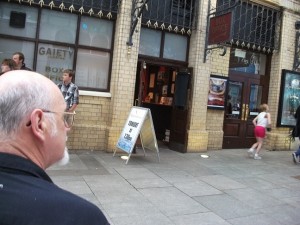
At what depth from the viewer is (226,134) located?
36.0 feet

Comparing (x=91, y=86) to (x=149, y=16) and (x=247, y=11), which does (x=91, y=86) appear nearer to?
(x=149, y=16)

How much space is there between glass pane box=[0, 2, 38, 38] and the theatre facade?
0.8 inches

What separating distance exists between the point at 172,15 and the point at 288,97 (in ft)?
15.6

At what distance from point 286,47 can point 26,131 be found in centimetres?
1131

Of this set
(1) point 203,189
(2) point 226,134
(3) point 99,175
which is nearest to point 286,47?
(2) point 226,134

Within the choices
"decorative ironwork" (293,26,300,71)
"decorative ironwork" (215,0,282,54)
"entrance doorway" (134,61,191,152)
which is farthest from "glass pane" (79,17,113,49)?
"decorative ironwork" (293,26,300,71)

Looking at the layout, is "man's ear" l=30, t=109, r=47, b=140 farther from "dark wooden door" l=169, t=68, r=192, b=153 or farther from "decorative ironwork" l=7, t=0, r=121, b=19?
"dark wooden door" l=169, t=68, r=192, b=153

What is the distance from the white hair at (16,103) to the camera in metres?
1.29

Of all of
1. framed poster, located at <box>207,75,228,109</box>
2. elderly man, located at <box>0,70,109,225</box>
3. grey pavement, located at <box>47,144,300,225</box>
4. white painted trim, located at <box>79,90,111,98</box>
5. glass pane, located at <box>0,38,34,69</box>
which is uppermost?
glass pane, located at <box>0,38,34,69</box>

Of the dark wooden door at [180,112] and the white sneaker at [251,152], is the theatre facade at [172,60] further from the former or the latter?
the white sneaker at [251,152]

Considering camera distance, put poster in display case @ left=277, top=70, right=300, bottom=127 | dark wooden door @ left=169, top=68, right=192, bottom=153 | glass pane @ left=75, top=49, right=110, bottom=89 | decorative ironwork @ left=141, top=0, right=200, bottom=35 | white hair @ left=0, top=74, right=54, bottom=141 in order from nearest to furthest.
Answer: white hair @ left=0, top=74, right=54, bottom=141 → glass pane @ left=75, top=49, right=110, bottom=89 → decorative ironwork @ left=141, top=0, right=200, bottom=35 → dark wooden door @ left=169, top=68, right=192, bottom=153 → poster in display case @ left=277, top=70, right=300, bottom=127

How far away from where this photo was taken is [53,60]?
868 cm

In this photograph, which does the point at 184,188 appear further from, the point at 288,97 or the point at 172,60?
the point at 288,97

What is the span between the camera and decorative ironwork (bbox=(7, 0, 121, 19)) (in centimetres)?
825
